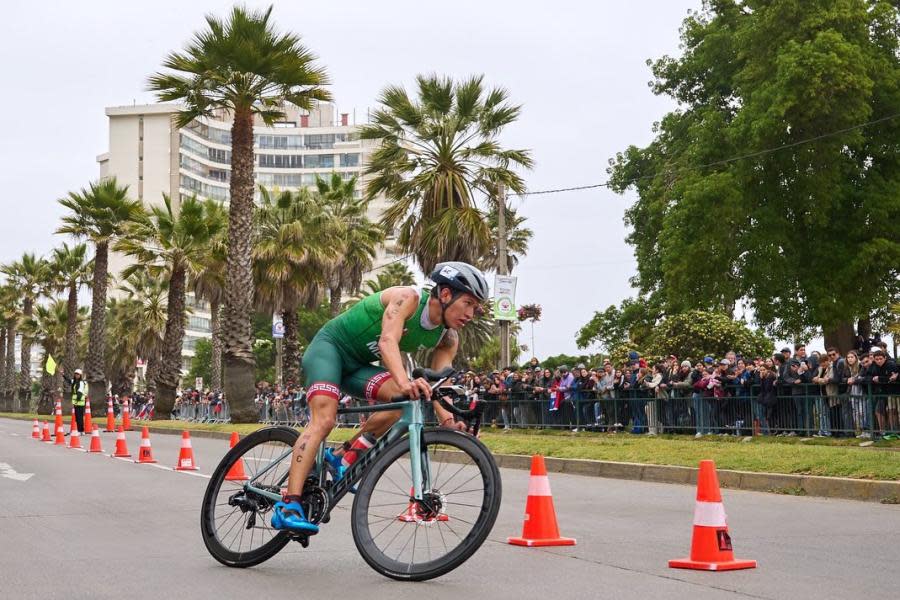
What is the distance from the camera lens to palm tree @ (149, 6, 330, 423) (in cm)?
3048

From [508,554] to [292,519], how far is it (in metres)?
1.84

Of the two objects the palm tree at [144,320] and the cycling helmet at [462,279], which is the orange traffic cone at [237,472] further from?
the palm tree at [144,320]

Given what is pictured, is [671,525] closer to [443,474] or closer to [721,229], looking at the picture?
[443,474]

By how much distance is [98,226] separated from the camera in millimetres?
50625

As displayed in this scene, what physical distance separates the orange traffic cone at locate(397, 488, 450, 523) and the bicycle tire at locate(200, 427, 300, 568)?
830 mm

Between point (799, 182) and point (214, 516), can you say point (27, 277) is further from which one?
point (214, 516)

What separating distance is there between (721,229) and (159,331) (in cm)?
4767

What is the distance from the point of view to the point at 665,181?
40.4 meters

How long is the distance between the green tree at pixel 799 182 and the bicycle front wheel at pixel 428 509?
95.1ft

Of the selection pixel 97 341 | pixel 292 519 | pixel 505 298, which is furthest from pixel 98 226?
pixel 292 519

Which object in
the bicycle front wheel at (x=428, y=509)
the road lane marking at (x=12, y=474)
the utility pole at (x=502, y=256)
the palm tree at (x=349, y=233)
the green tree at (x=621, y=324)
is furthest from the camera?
the palm tree at (x=349, y=233)

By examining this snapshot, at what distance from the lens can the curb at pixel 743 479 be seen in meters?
12.1

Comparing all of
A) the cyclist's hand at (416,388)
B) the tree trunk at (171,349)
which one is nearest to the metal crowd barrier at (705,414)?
the cyclist's hand at (416,388)

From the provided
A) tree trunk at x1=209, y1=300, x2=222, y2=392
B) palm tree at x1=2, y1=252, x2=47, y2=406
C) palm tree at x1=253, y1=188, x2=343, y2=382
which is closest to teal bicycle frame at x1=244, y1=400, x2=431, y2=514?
palm tree at x1=253, y1=188, x2=343, y2=382
